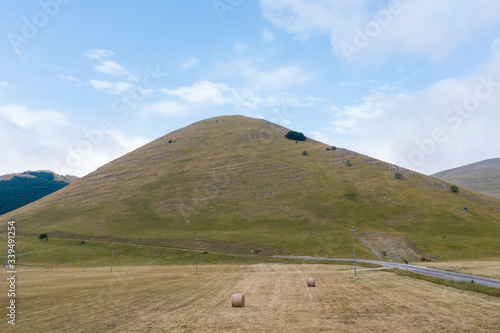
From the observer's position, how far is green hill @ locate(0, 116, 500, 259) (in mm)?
86812

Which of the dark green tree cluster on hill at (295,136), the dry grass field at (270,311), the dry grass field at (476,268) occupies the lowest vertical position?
the dry grass field at (476,268)

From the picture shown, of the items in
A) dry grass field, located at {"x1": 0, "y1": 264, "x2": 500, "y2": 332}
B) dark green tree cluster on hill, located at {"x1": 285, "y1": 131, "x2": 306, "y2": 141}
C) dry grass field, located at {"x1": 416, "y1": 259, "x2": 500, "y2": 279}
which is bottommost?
dry grass field, located at {"x1": 416, "y1": 259, "x2": 500, "y2": 279}

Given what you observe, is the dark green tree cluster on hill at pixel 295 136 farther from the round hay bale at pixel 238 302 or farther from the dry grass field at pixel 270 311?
the round hay bale at pixel 238 302

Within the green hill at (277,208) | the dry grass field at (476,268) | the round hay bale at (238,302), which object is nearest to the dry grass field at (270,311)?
the round hay bale at (238,302)

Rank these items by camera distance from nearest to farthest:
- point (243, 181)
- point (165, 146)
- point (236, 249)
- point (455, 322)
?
point (455, 322) < point (236, 249) < point (243, 181) < point (165, 146)

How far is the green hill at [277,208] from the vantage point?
8681cm

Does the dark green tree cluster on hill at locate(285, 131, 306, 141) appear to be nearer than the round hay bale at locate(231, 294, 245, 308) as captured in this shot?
No

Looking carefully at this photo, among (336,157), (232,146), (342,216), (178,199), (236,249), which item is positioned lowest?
(236,249)

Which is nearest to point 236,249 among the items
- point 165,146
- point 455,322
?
point 455,322

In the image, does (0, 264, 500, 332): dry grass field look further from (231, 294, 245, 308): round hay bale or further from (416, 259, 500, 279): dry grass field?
(416, 259, 500, 279): dry grass field

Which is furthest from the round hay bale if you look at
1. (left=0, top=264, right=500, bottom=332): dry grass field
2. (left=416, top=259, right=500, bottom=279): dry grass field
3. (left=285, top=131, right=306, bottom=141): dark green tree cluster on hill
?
(left=285, top=131, right=306, bottom=141): dark green tree cluster on hill

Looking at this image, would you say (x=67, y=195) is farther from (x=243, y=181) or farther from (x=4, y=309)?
(x=4, y=309)

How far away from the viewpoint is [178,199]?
12675 cm

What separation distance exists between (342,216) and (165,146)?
13080cm
